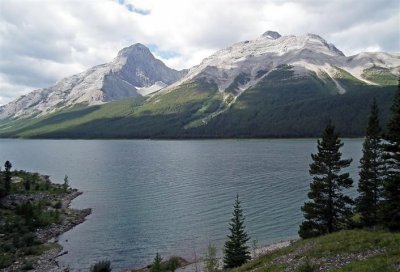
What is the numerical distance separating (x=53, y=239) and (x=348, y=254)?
54437 mm

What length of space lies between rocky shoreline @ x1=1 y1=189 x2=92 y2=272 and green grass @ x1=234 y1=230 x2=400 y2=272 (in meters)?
31.0

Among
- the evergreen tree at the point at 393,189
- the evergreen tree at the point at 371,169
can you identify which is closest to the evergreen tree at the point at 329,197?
the evergreen tree at the point at 371,169

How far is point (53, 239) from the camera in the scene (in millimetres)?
68812

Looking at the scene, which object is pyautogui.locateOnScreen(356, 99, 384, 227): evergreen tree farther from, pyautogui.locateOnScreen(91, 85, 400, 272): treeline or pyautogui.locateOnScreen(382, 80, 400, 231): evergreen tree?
pyautogui.locateOnScreen(382, 80, 400, 231): evergreen tree

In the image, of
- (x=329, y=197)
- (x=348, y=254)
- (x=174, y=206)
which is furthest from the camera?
(x=174, y=206)

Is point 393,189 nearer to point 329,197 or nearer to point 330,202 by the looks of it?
point 330,202

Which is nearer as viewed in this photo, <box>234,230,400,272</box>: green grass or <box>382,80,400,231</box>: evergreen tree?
<box>234,230,400,272</box>: green grass

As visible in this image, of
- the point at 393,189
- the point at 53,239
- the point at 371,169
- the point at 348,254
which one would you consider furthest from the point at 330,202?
the point at 53,239

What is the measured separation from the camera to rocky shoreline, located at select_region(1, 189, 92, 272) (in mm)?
53688

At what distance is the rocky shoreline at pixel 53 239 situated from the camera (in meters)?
53.7

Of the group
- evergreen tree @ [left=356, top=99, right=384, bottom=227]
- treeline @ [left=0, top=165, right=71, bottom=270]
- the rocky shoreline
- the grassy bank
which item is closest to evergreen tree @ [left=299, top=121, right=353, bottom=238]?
evergreen tree @ [left=356, top=99, right=384, bottom=227]

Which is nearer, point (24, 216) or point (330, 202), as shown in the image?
point (330, 202)

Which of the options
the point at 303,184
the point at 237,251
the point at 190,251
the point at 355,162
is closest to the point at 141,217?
the point at 190,251

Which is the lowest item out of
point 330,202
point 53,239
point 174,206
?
point 53,239
